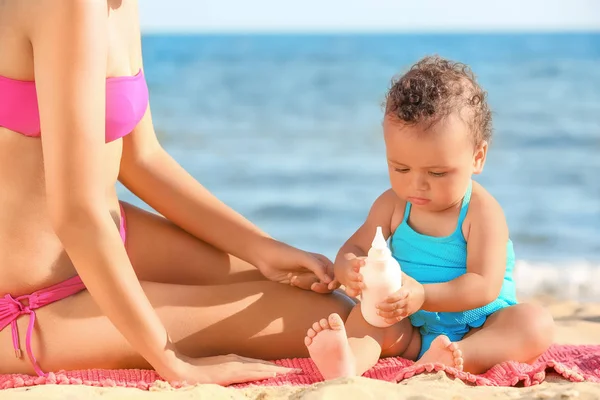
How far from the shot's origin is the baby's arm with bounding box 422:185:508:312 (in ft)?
9.37

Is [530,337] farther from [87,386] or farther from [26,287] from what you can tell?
[26,287]

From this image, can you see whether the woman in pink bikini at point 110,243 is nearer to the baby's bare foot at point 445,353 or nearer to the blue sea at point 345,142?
the baby's bare foot at point 445,353

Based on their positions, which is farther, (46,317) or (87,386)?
(46,317)

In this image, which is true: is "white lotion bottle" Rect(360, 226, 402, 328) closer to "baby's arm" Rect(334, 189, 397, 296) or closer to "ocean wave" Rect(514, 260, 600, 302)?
"baby's arm" Rect(334, 189, 397, 296)

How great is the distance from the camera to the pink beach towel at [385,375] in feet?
8.77

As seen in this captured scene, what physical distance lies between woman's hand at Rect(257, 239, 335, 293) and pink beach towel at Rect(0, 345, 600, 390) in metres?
0.27

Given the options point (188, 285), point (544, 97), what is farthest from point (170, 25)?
point (188, 285)

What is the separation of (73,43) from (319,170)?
6.65 m

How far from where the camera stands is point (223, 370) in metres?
2.71

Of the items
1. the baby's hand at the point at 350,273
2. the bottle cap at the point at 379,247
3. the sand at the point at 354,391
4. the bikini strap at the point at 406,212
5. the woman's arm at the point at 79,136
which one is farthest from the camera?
the bikini strap at the point at 406,212

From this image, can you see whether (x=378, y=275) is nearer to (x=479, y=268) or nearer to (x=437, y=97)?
(x=479, y=268)

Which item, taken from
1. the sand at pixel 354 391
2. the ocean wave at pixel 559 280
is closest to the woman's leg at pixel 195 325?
the sand at pixel 354 391

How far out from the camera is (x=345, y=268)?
2.86 meters

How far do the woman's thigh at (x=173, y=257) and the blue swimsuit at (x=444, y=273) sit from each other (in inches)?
22.9
